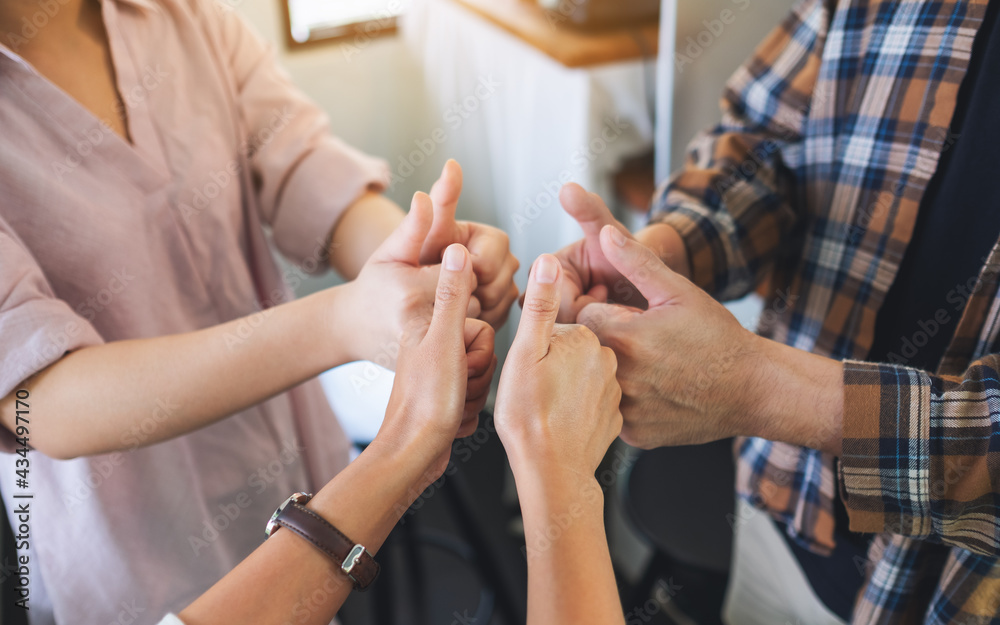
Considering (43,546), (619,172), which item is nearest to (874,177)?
(619,172)

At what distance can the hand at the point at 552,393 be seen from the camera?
2.10 ft

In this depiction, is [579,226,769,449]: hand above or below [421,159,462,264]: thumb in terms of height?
below

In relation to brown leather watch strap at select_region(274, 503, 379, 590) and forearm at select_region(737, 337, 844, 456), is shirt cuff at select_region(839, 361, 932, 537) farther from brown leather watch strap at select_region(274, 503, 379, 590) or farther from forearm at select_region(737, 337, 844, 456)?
brown leather watch strap at select_region(274, 503, 379, 590)

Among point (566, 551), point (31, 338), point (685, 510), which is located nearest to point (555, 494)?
point (566, 551)

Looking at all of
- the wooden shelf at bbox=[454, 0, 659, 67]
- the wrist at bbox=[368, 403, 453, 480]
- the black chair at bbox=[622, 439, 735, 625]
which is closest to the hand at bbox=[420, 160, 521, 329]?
the wrist at bbox=[368, 403, 453, 480]

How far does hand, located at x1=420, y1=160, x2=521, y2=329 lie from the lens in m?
0.86

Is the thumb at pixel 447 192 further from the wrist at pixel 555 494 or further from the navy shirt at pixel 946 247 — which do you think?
the navy shirt at pixel 946 247

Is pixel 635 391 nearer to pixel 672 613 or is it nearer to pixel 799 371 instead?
pixel 799 371

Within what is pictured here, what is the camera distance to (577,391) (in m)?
0.69

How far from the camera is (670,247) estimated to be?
948 mm

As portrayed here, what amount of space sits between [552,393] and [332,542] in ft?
0.79

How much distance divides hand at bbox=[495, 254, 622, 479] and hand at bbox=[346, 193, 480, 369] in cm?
15

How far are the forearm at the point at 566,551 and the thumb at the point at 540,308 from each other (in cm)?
13

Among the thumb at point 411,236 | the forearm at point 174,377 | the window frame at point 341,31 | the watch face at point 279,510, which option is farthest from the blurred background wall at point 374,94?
the watch face at point 279,510
